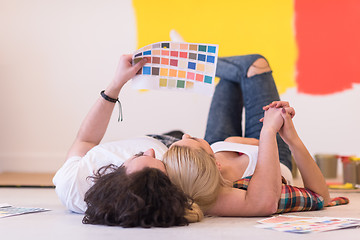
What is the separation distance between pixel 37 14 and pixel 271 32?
1796mm

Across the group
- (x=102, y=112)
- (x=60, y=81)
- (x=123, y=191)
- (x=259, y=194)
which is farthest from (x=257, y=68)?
(x=60, y=81)

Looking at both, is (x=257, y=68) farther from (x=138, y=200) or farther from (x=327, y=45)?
(x=327, y=45)

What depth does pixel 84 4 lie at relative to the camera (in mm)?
3734

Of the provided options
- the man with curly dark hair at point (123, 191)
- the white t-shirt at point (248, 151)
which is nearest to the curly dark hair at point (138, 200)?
the man with curly dark hair at point (123, 191)

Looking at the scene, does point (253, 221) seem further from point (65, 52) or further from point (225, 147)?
point (65, 52)

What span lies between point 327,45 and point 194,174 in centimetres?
268

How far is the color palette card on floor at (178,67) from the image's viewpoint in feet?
5.15

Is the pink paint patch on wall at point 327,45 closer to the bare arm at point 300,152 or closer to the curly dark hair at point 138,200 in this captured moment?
the bare arm at point 300,152

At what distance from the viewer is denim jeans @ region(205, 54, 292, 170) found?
197cm

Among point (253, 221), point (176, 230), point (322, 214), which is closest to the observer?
point (176, 230)

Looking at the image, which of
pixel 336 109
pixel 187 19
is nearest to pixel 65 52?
pixel 187 19

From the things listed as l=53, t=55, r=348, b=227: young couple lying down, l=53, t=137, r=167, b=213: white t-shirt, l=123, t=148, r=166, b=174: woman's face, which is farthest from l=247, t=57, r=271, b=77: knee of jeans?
l=123, t=148, r=166, b=174: woman's face

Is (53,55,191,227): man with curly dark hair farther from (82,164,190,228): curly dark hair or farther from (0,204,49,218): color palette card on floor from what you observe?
(0,204,49,218): color palette card on floor

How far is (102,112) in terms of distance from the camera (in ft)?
5.33
